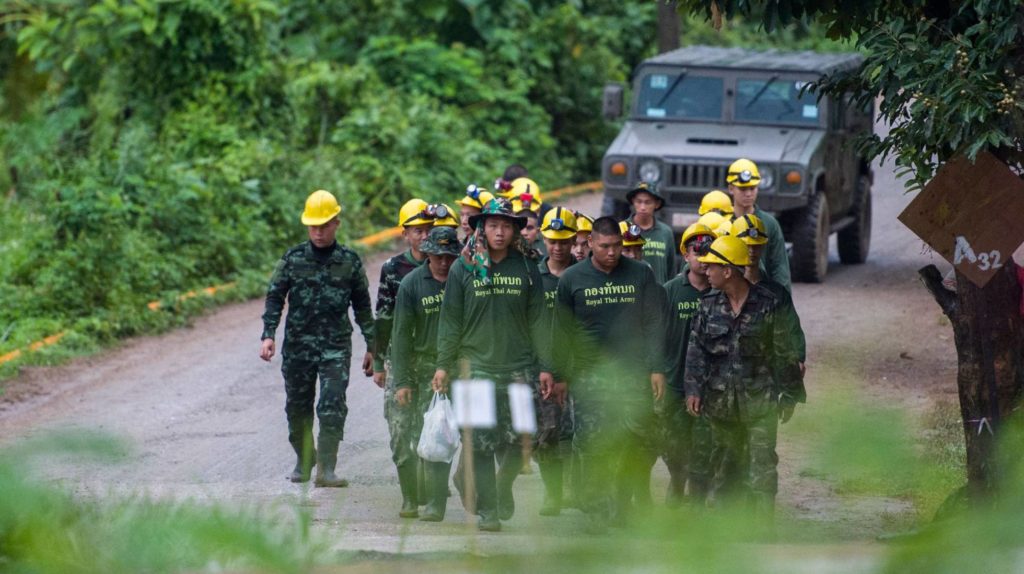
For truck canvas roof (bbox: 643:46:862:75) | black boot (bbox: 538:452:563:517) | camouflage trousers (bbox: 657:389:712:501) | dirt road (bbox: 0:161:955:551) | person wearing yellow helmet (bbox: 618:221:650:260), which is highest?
truck canvas roof (bbox: 643:46:862:75)

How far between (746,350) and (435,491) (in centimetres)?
181

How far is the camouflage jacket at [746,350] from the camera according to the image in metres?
7.83

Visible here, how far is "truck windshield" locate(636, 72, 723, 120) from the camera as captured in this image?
1689 centimetres

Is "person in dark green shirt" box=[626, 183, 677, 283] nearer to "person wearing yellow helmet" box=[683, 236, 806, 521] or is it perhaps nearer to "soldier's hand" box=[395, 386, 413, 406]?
"person wearing yellow helmet" box=[683, 236, 806, 521]

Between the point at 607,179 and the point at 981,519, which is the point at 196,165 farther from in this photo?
the point at 981,519

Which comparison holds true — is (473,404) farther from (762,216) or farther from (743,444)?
(762,216)

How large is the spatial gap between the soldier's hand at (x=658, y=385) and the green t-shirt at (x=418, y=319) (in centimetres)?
122

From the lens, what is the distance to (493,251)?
8047mm

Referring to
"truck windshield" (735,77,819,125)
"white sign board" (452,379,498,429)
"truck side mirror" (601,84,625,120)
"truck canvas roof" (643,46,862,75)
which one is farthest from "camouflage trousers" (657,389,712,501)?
"truck windshield" (735,77,819,125)

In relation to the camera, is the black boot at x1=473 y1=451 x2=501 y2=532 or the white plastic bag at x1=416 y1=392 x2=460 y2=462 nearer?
the black boot at x1=473 y1=451 x2=501 y2=532

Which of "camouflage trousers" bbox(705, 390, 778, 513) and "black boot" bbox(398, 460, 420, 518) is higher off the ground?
"camouflage trousers" bbox(705, 390, 778, 513)

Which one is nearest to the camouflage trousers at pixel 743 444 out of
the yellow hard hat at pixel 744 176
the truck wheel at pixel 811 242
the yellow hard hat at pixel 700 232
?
the yellow hard hat at pixel 700 232

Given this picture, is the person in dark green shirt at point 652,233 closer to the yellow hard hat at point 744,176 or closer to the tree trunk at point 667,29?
the yellow hard hat at point 744,176

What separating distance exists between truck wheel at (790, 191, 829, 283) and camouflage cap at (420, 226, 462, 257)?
8331 millimetres
